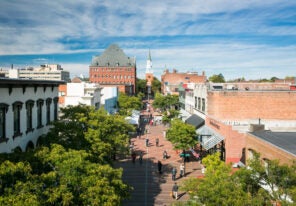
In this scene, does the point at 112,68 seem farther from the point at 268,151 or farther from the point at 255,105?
the point at 268,151

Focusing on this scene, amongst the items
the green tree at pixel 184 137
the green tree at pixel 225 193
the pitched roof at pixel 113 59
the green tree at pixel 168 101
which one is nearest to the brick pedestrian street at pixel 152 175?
the green tree at pixel 184 137

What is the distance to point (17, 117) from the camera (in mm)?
21969

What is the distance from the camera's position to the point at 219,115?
133 ft

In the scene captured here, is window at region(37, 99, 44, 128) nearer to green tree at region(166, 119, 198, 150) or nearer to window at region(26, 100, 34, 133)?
window at region(26, 100, 34, 133)

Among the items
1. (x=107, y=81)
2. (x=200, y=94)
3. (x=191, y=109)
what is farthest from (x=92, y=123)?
(x=107, y=81)

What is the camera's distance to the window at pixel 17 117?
70.5ft

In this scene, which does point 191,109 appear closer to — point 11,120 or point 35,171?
point 11,120

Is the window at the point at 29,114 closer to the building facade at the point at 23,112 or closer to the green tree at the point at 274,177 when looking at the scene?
the building facade at the point at 23,112

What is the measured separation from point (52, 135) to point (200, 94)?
31396mm

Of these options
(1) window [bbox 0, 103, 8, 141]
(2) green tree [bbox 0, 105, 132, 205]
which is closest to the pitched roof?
(1) window [bbox 0, 103, 8, 141]

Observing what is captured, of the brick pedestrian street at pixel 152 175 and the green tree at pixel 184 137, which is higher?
the green tree at pixel 184 137

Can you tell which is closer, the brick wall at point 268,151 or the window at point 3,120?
the brick wall at point 268,151

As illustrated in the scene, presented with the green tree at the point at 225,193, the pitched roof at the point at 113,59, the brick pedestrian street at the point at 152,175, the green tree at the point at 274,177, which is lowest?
the brick pedestrian street at the point at 152,175

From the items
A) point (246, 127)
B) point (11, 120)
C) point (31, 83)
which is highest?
point (31, 83)
